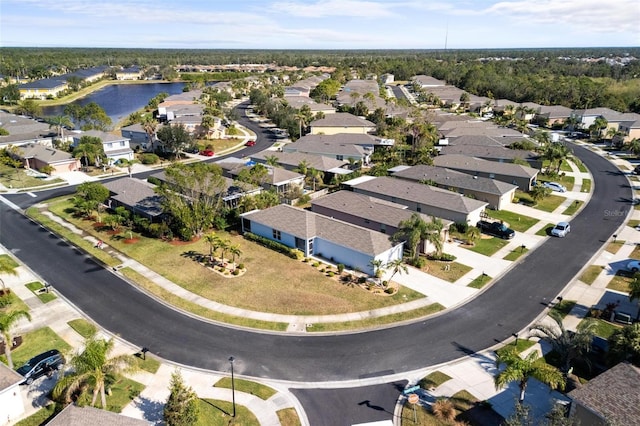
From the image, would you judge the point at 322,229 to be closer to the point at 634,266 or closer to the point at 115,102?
the point at 634,266

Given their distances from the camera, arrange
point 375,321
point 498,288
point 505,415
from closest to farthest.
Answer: point 505,415, point 375,321, point 498,288

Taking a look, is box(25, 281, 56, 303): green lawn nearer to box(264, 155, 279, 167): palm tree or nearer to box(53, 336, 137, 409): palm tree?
box(53, 336, 137, 409): palm tree

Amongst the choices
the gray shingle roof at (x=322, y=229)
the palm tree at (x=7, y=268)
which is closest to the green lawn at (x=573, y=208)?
the gray shingle roof at (x=322, y=229)

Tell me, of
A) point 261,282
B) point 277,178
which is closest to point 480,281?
point 261,282

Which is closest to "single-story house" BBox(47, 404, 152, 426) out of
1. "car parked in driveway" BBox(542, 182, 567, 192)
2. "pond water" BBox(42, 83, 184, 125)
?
"car parked in driveway" BBox(542, 182, 567, 192)

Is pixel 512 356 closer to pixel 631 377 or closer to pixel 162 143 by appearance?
pixel 631 377

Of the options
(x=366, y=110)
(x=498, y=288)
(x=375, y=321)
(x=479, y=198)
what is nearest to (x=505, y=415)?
(x=375, y=321)
